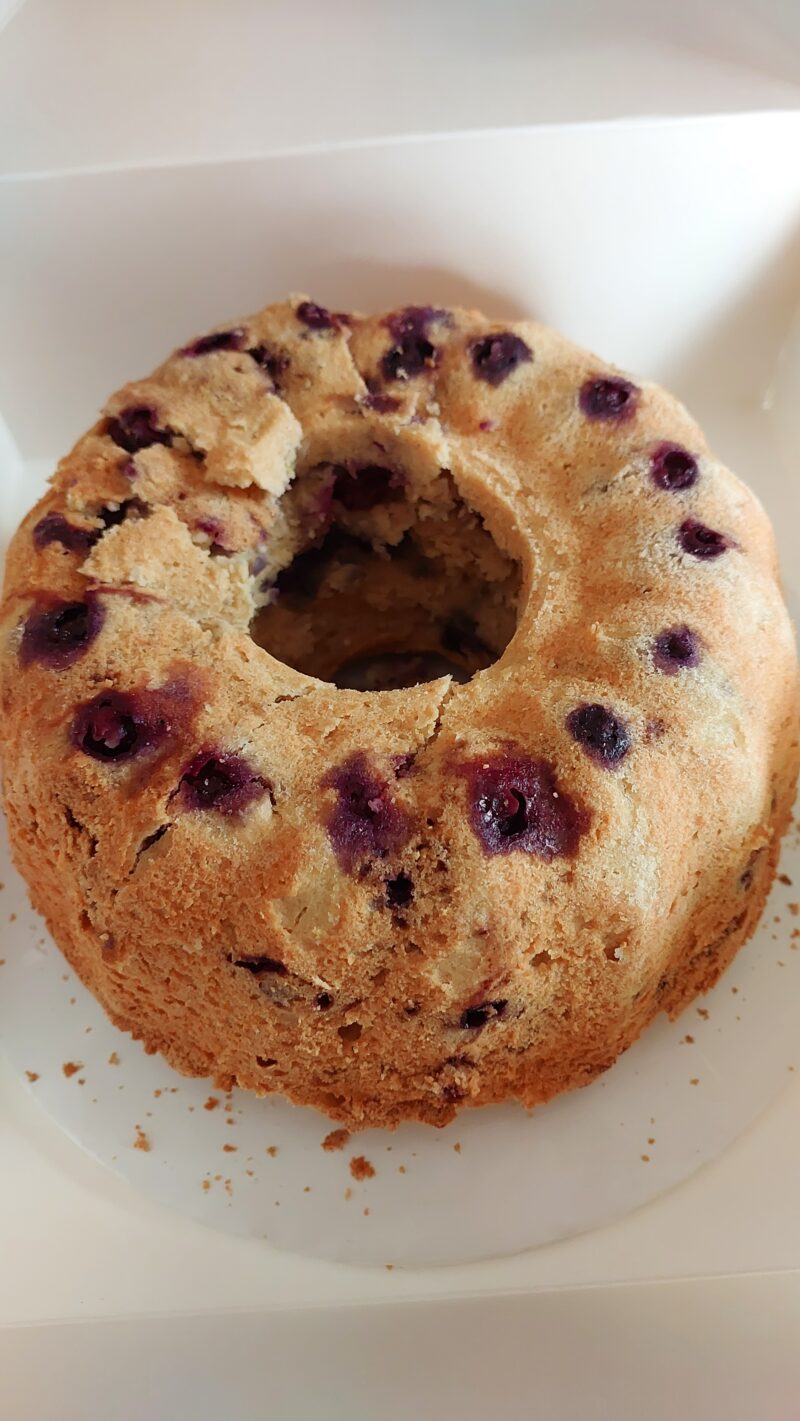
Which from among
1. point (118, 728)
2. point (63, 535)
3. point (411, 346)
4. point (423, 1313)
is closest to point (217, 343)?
point (411, 346)

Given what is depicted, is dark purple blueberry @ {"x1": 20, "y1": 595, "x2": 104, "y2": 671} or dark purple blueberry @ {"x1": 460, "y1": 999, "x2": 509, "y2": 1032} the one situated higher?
dark purple blueberry @ {"x1": 20, "y1": 595, "x2": 104, "y2": 671}

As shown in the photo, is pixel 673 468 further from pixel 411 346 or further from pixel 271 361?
pixel 271 361

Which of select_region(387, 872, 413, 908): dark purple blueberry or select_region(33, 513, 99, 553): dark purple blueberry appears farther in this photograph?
select_region(33, 513, 99, 553): dark purple blueberry

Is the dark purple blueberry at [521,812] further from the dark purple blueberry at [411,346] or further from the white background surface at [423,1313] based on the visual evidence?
the dark purple blueberry at [411,346]

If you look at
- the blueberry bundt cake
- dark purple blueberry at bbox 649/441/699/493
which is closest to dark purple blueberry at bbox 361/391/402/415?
the blueberry bundt cake

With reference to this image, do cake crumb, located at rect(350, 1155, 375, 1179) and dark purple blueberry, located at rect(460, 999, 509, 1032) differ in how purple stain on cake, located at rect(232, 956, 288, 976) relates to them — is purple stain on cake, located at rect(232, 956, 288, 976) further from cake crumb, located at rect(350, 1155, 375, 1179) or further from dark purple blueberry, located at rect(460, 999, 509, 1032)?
cake crumb, located at rect(350, 1155, 375, 1179)

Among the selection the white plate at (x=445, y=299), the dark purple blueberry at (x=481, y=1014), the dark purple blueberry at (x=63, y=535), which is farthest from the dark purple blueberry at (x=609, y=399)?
the dark purple blueberry at (x=481, y=1014)
